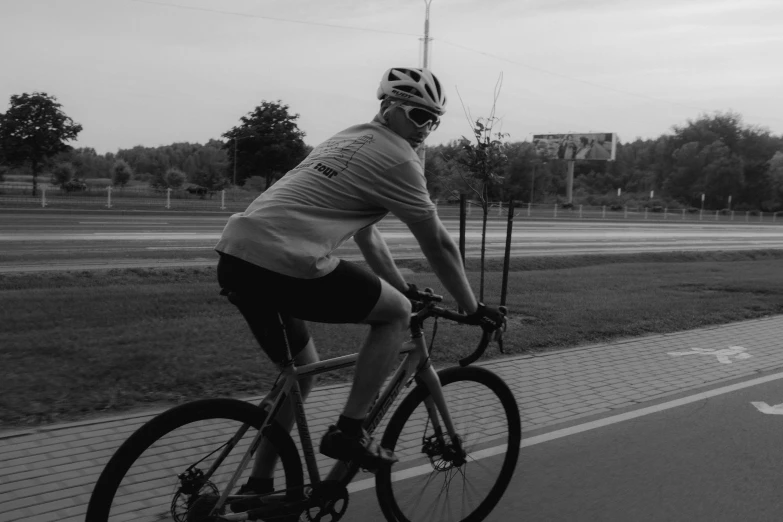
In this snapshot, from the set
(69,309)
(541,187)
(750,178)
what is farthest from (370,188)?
(750,178)

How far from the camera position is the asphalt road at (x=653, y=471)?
425cm

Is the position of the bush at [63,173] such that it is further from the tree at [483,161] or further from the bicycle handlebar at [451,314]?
the bicycle handlebar at [451,314]

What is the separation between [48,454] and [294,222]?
2.47m

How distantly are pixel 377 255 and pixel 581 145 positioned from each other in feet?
298

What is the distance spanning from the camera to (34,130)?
124ft

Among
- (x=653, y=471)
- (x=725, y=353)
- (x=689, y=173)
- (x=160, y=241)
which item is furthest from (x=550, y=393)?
(x=689, y=173)

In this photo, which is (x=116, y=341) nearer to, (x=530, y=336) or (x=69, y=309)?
(x=69, y=309)

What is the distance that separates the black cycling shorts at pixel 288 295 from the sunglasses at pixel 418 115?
0.61m

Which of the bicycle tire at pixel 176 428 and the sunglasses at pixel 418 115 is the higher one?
the sunglasses at pixel 418 115

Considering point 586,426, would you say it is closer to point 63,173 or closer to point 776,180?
point 63,173

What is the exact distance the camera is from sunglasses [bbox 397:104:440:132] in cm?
332

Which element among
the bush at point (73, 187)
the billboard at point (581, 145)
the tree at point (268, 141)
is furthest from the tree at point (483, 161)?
the billboard at point (581, 145)

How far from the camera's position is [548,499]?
4.40 metres

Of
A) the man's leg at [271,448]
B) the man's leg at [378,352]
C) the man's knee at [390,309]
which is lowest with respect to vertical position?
the man's leg at [271,448]
